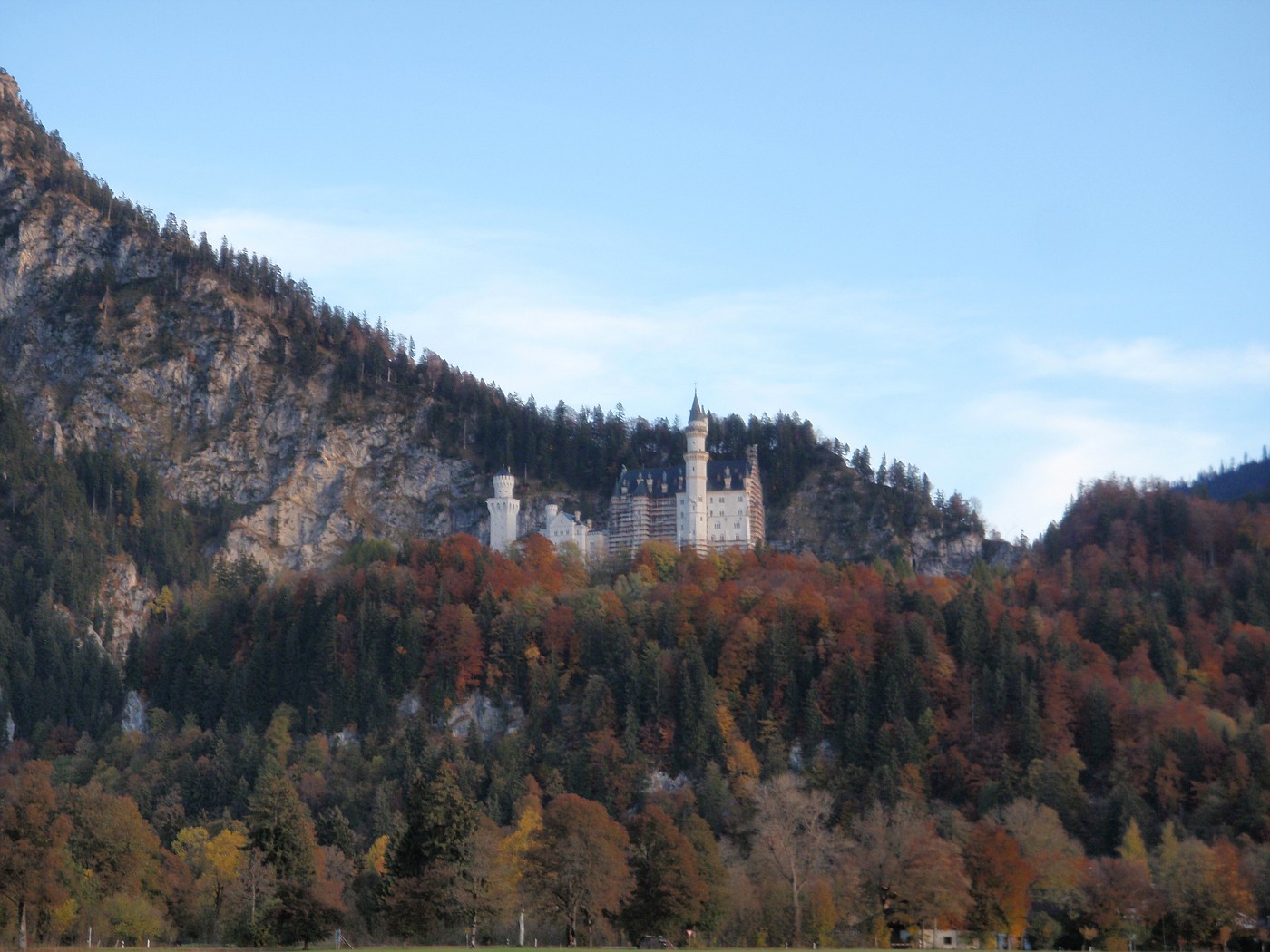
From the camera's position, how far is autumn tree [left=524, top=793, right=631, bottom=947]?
92.9 meters

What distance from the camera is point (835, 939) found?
98.0 metres

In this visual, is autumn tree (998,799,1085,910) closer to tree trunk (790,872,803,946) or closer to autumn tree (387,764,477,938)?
tree trunk (790,872,803,946)

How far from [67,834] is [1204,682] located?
92388 millimetres

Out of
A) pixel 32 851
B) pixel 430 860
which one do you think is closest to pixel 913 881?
pixel 430 860

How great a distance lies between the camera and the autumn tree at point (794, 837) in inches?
3981

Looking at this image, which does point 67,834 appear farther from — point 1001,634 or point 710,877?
point 1001,634

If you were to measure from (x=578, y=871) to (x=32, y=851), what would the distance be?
25.9 meters

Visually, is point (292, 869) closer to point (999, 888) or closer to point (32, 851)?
point (32, 851)

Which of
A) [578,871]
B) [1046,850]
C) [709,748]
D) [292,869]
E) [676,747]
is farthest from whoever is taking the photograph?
[676,747]

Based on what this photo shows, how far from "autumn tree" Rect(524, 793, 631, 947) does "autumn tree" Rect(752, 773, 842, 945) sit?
9.75m

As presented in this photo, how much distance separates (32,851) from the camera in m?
91.4

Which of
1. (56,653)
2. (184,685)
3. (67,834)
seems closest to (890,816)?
(67,834)

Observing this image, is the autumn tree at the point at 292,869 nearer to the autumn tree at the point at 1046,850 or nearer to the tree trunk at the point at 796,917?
the tree trunk at the point at 796,917

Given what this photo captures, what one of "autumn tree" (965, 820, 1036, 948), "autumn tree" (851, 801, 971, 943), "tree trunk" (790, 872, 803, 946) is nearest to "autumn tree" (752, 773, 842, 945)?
"tree trunk" (790, 872, 803, 946)
